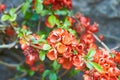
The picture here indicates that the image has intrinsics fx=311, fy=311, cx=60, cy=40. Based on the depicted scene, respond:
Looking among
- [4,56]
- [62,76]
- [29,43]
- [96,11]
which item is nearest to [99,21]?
[96,11]

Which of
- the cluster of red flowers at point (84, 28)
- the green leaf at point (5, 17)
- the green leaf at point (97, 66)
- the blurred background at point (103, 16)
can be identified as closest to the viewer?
the green leaf at point (97, 66)

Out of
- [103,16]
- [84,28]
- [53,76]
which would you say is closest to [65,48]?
[53,76]

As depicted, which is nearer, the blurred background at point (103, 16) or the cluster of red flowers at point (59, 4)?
the cluster of red flowers at point (59, 4)

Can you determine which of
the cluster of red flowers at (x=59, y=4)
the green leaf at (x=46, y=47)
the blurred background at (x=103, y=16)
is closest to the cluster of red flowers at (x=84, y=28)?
the cluster of red flowers at (x=59, y=4)

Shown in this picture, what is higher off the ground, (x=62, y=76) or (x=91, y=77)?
(x=91, y=77)

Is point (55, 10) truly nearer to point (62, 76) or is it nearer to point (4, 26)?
point (4, 26)

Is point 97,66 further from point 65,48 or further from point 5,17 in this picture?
point 5,17

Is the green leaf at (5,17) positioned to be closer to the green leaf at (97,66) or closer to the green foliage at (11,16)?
the green foliage at (11,16)
